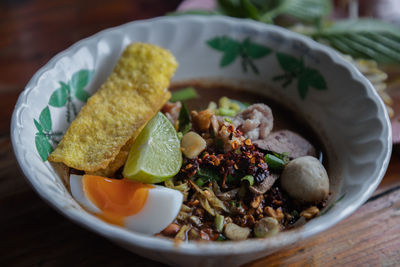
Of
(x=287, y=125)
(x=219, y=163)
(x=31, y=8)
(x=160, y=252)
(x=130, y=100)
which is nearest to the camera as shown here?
(x=160, y=252)

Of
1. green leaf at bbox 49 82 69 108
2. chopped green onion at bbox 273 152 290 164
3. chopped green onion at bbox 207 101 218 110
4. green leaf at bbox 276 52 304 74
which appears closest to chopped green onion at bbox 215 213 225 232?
chopped green onion at bbox 273 152 290 164

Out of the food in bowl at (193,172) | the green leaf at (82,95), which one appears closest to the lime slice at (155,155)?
the food in bowl at (193,172)

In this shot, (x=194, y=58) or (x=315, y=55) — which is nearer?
(x=315, y=55)

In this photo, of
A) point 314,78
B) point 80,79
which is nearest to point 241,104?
point 314,78

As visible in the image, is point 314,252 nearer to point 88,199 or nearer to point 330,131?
point 330,131

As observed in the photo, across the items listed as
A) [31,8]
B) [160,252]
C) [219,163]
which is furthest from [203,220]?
[31,8]

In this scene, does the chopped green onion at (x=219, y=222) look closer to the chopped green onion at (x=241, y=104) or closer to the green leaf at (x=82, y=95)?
the chopped green onion at (x=241, y=104)

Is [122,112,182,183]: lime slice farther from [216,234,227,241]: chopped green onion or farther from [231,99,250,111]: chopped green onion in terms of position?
[231,99,250,111]: chopped green onion
